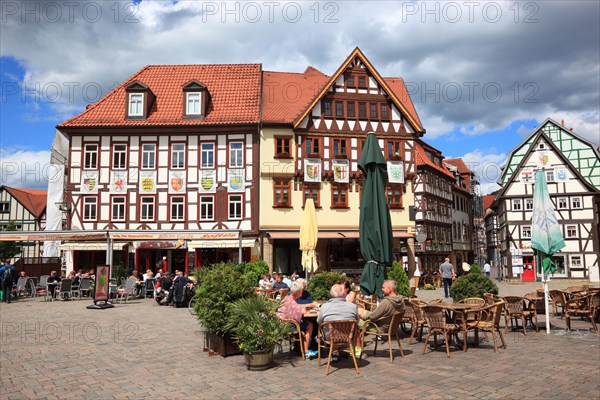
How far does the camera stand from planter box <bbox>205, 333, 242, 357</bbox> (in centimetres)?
816

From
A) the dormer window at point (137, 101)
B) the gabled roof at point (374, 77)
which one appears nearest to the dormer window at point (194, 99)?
the dormer window at point (137, 101)

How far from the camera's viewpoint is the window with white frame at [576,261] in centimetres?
3850

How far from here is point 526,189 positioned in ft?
136

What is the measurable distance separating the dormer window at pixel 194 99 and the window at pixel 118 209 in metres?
6.14

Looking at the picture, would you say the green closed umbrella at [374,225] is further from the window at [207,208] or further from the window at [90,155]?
the window at [90,155]

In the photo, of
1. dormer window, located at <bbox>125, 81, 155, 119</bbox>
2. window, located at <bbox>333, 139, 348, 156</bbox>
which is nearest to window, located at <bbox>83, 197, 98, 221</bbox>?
dormer window, located at <bbox>125, 81, 155, 119</bbox>

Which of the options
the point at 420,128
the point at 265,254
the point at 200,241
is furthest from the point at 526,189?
the point at 200,241

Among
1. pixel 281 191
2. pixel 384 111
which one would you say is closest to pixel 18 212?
pixel 281 191

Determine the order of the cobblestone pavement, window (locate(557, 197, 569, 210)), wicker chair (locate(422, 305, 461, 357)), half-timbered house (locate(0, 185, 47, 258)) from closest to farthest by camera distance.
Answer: the cobblestone pavement → wicker chair (locate(422, 305, 461, 357)) → window (locate(557, 197, 569, 210)) → half-timbered house (locate(0, 185, 47, 258))

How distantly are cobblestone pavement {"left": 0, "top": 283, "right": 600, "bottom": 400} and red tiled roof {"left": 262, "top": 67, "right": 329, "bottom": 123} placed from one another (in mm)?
20637

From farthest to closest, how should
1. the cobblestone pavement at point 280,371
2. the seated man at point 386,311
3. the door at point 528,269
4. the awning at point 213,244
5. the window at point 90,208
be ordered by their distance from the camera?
the door at point 528,269 → the window at point 90,208 → the awning at point 213,244 → the seated man at point 386,311 → the cobblestone pavement at point 280,371

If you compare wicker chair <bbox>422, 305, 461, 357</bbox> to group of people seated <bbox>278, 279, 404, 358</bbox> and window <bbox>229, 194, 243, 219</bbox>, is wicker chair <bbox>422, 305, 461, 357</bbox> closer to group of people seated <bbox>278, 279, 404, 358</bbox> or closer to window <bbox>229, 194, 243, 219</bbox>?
group of people seated <bbox>278, 279, 404, 358</bbox>

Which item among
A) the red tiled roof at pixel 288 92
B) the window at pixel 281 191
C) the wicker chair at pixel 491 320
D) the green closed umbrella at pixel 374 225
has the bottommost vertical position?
the wicker chair at pixel 491 320

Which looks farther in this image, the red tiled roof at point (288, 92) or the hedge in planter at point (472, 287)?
the red tiled roof at point (288, 92)
